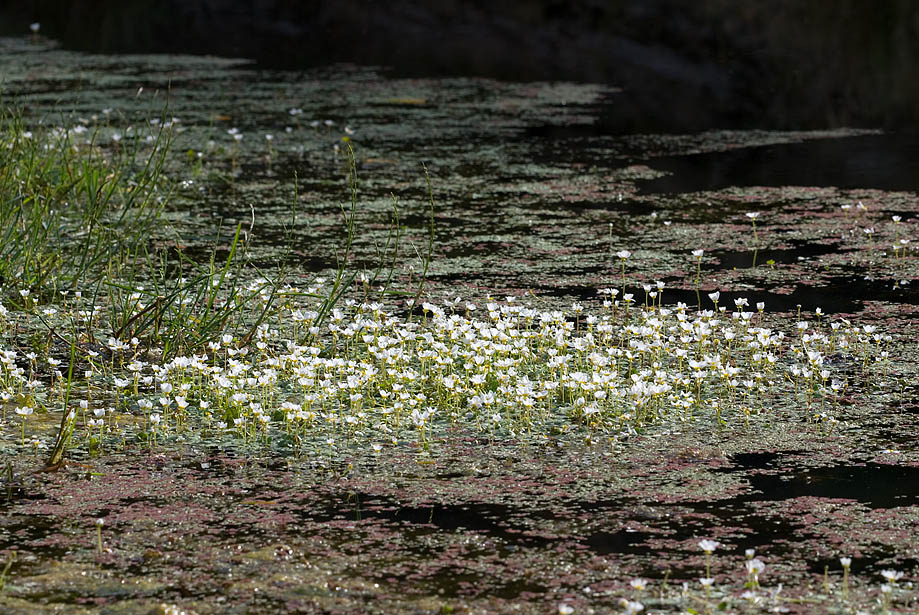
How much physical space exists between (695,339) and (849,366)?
532mm

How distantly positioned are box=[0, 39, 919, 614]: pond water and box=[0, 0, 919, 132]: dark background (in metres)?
3.46

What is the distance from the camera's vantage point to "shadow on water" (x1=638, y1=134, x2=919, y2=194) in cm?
779

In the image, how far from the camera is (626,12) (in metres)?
16.0

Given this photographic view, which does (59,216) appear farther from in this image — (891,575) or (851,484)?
(891,575)

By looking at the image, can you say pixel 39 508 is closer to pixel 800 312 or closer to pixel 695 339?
pixel 695 339

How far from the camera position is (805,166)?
834 centimetres

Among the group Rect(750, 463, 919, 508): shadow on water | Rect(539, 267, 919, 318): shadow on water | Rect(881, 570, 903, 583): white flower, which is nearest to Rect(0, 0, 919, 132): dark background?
Rect(539, 267, 919, 318): shadow on water

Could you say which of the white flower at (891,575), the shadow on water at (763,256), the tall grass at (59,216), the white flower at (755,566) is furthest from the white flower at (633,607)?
the shadow on water at (763,256)

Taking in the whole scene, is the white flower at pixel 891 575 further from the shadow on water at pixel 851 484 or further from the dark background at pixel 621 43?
the dark background at pixel 621 43

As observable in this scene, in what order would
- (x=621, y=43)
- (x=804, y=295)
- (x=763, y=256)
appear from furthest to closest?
1. (x=621, y=43)
2. (x=763, y=256)
3. (x=804, y=295)

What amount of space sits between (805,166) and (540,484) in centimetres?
533

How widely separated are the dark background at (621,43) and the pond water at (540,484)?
11.4 feet

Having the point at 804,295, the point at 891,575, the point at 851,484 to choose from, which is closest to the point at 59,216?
the point at 804,295

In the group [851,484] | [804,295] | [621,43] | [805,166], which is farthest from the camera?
[621,43]
